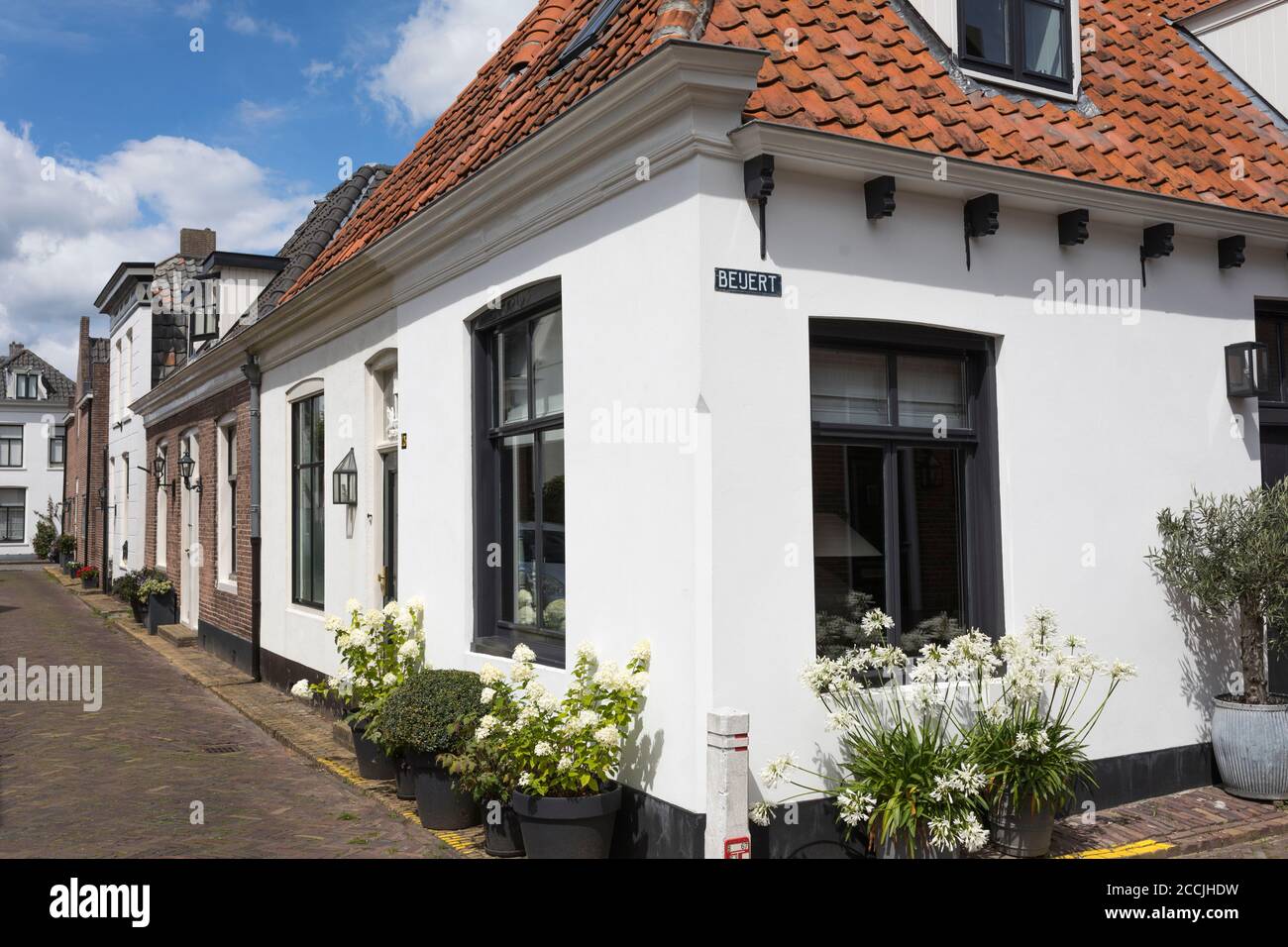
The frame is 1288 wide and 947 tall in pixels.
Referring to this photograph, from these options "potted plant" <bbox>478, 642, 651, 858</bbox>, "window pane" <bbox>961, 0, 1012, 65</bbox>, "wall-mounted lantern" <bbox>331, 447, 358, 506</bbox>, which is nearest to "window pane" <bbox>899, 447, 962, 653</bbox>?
"potted plant" <bbox>478, 642, 651, 858</bbox>

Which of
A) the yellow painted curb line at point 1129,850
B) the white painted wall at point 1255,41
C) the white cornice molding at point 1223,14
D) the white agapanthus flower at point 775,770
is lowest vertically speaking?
the yellow painted curb line at point 1129,850

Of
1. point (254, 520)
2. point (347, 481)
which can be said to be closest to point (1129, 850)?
point (347, 481)

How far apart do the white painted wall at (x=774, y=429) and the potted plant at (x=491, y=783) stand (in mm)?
616

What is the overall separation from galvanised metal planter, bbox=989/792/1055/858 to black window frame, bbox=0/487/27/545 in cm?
5109

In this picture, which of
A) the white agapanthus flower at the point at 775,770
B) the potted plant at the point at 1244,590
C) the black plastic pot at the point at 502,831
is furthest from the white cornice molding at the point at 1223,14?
the black plastic pot at the point at 502,831

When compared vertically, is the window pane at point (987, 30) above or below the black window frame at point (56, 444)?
below

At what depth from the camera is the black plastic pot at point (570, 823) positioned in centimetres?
538

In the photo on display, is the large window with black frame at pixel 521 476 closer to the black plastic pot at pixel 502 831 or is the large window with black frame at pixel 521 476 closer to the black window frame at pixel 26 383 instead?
the black plastic pot at pixel 502 831

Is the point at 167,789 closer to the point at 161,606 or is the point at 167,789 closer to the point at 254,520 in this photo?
the point at 254,520

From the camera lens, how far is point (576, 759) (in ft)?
17.8

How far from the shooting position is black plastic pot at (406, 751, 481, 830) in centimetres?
660

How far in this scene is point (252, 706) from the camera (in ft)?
36.0

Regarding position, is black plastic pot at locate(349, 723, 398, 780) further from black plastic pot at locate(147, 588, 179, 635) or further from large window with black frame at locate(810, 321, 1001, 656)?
black plastic pot at locate(147, 588, 179, 635)
